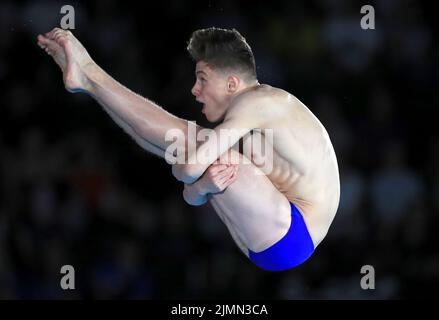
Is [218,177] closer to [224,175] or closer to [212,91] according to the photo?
[224,175]

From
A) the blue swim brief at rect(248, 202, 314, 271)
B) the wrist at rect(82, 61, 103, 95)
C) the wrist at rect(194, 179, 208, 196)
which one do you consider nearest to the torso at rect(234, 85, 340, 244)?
the blue swim brief at rect(248, 202, 314, 271)

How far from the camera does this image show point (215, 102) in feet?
13.2

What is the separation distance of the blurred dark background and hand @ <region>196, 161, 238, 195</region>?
2.05 metres

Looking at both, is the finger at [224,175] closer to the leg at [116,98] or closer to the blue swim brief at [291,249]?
the leg at [116,98]

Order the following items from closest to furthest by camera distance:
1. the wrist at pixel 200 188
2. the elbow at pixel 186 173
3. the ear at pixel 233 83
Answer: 1. the elbow at pixel 186 173
2. the wrist at pixel 200 188
3. the ear at pixel 233 83

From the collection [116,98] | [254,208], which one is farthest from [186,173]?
[116,98]

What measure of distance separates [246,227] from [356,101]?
258 centimetres

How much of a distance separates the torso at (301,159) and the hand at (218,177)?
0.77 feet

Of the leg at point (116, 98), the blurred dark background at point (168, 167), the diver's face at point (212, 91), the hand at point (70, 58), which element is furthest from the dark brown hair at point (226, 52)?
the blurred dark background at point (168, 167)

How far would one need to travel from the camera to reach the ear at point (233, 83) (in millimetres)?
3951
